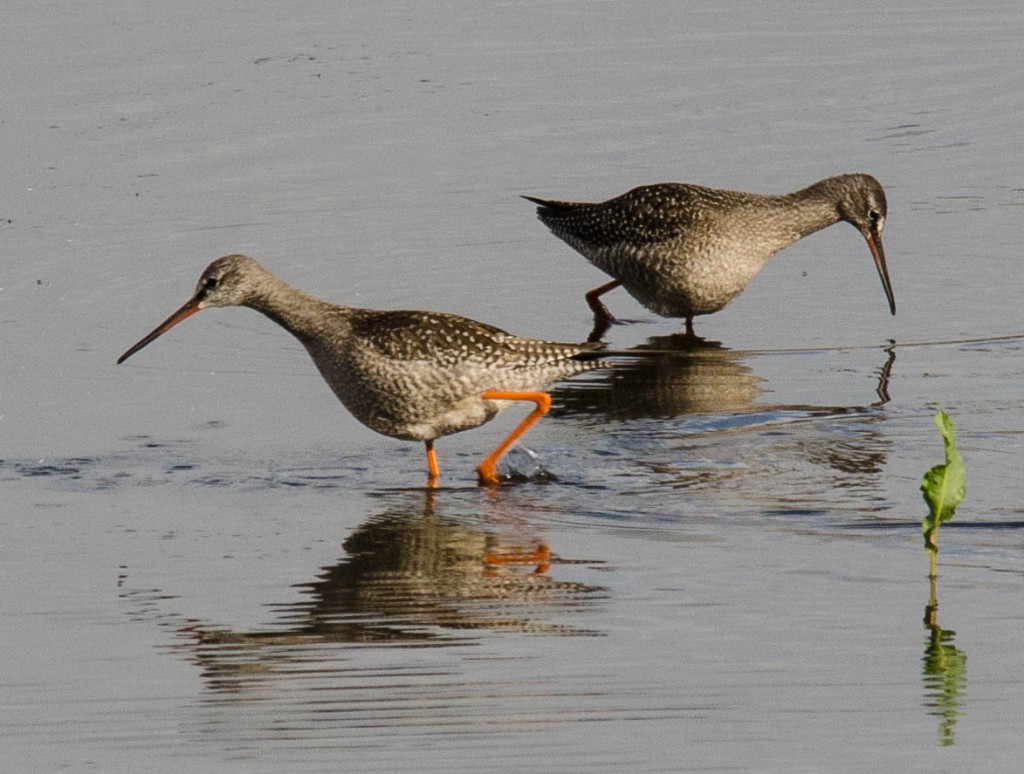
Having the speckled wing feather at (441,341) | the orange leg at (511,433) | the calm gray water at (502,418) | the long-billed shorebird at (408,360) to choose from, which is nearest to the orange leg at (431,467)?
the long-billed shorebird at (408,360)

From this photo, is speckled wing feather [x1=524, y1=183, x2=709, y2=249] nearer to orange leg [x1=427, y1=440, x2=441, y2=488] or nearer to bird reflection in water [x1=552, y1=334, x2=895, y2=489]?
bird reflection in water [x1=552, y1=334, x2=895, y2=489]

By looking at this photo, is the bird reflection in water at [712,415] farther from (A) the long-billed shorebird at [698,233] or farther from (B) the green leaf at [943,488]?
(B) the green leaf at [943,488]

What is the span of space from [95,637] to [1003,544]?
3.82 meters

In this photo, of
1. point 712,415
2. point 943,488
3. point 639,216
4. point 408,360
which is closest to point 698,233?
point 639,216

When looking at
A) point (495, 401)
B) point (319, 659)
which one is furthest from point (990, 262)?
point (319, 659)

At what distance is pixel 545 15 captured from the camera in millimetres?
21609

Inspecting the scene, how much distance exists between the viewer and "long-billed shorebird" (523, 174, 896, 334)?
13.3 meters

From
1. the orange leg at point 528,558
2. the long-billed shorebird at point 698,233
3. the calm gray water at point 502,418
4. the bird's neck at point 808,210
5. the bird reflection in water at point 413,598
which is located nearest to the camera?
the calm gray water at point 502,418

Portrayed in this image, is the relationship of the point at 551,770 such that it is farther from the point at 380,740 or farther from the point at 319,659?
the point at 319,659

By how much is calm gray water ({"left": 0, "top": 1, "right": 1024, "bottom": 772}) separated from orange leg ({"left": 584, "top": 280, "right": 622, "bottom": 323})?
0.24 metres

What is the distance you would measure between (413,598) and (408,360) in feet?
7.36

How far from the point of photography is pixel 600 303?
46.6 feet

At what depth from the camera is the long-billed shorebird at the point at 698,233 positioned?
13.3 metres

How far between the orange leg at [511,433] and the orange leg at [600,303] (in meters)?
3.28
